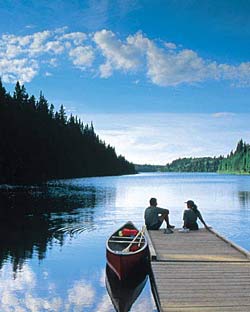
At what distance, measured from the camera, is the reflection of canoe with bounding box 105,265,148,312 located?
1060 cm

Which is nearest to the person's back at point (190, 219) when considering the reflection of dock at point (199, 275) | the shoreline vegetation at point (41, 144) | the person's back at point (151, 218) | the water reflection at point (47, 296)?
the person's back at point (151, 218)

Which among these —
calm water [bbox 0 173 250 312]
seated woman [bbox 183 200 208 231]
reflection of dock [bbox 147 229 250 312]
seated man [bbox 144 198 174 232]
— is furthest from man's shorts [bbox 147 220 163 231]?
calm water [bbox 0 173 250 312]

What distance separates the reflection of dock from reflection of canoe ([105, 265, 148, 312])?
424 millimetres

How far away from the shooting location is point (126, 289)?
11.5 m

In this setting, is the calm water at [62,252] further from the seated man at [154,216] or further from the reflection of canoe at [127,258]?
the seated man at [154,216]

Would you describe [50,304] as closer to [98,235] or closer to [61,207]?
[98,235]

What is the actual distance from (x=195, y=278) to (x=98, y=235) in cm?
1154

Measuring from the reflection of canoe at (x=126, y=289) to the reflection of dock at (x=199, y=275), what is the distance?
42 centimetres

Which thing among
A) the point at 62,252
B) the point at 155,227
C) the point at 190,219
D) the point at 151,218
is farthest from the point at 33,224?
the point at 190,219

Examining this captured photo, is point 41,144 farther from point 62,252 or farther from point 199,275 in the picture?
point 199,275

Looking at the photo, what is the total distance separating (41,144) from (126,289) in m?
70.7

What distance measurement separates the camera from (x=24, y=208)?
108 ft

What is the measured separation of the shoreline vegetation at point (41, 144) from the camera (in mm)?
62500

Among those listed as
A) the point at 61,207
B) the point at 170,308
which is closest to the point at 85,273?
the point at 170,308
